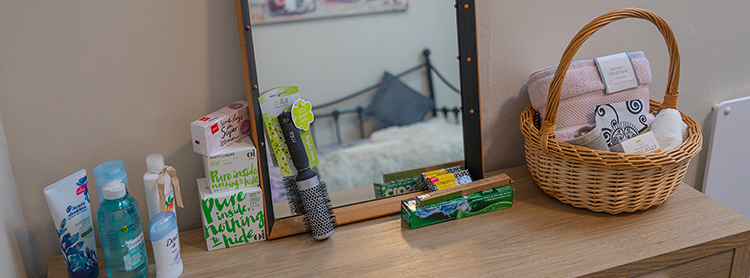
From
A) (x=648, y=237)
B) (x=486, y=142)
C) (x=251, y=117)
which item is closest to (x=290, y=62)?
(x=251, y=117)

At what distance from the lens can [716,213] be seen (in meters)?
0.96

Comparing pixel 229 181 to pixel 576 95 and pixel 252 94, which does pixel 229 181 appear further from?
pixel 576 95

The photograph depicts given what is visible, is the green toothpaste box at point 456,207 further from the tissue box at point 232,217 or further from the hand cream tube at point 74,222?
the hand cream tube at point 74,222

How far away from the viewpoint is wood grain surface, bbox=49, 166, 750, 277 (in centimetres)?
83

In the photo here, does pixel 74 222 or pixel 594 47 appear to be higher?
pixel 594 47

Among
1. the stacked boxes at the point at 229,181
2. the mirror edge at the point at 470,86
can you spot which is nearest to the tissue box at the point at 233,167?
the stacked boxes at the point at 229,181

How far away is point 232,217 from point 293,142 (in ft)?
0.64

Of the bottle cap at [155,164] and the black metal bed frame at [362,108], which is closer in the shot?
the bottle cap at [155,164]

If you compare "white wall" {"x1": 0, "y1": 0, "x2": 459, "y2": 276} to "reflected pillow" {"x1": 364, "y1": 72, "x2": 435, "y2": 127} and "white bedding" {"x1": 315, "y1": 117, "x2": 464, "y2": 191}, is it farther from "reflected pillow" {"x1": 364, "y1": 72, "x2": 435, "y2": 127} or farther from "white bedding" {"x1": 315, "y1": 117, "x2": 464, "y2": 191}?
"white bedding" {"x1": 315, "y1": 117, "x2": 464, "y2": 191}

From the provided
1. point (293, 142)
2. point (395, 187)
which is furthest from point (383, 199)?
point (293, 142)

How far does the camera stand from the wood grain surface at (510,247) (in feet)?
2.73

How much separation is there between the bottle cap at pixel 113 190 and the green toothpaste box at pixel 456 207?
21.1 inches

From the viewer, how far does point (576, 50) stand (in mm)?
875

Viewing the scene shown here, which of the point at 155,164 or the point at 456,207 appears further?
the point at 456,207
